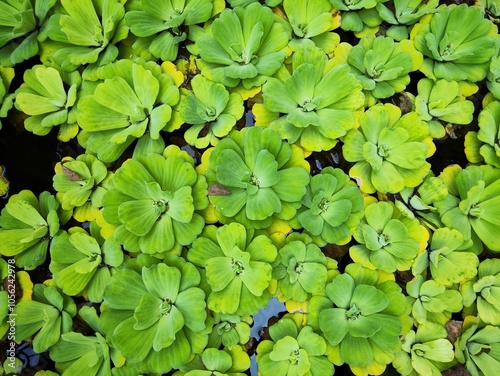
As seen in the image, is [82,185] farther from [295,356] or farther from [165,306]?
[295,356]

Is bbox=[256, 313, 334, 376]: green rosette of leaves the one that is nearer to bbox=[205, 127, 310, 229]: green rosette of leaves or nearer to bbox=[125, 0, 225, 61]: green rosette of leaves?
bbox=[205, 127, 310, 229]: green rosette of leaves

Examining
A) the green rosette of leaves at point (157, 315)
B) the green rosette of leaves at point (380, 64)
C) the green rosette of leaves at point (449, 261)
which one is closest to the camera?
the green rosette of leaves at point (157, 315)

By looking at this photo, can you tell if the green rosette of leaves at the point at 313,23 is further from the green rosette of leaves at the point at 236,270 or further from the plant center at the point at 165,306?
the plant center at the point at 165,306

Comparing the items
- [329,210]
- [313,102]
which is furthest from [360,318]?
[313,102]

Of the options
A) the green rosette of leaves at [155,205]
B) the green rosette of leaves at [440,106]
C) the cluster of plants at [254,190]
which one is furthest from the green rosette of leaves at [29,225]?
the green rosette of leaves at [440,106]

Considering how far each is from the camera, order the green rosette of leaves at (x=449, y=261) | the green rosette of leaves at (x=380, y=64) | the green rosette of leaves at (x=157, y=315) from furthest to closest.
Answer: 1. the green rosette of leaves at (x=380, y=64)
2. the green rosette of leaves at (x=449, y=261)
3. the green rosette of leaves at (x=157, y=315)

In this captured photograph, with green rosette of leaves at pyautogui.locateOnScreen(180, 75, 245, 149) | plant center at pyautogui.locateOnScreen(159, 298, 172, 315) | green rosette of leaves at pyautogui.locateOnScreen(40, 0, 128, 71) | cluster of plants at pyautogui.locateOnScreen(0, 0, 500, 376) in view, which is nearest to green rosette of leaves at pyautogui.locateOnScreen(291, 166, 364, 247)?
cluster of plants at pyautogui.locateOnScreen(0, 0, 500, 376)
